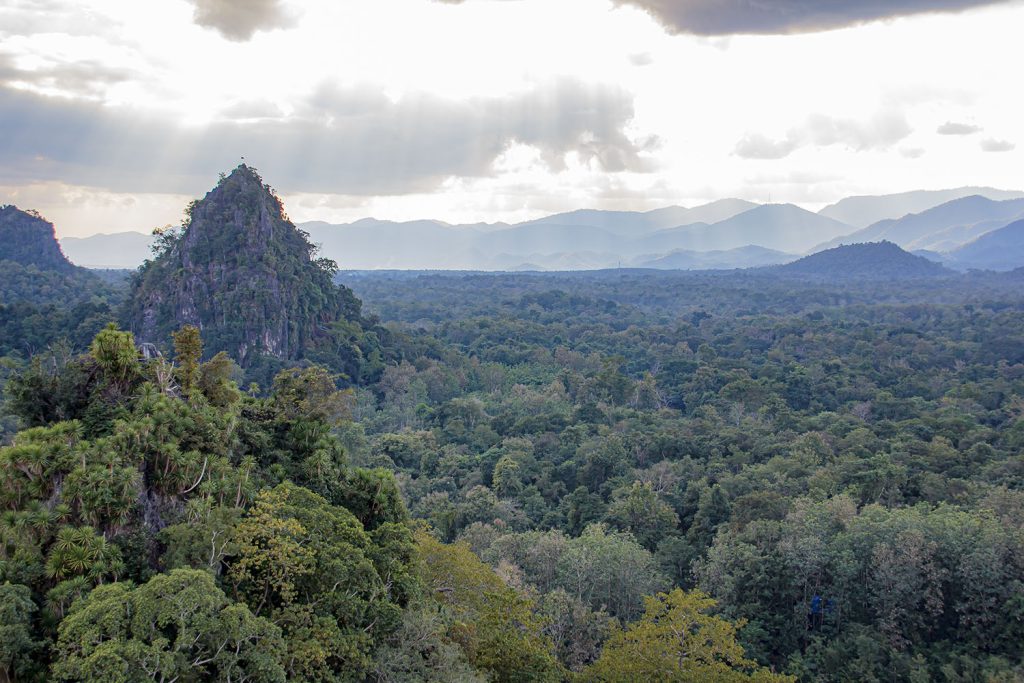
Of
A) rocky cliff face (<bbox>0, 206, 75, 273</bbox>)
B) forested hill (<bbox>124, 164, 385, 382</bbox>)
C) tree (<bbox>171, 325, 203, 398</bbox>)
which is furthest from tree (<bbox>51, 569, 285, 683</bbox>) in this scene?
rocky cliff face (<bbox>0, 206, 75, 273</bbox>)

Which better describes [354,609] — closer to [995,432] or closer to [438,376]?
[995,432]

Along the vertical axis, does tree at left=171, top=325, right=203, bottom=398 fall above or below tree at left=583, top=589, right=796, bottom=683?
above

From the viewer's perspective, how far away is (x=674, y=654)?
1475 cm

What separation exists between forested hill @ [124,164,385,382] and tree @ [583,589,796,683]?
4830 centimetres

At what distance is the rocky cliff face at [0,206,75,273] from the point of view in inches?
4373

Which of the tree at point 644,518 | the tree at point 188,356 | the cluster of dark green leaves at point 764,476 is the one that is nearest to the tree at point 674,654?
the cluster of dark green leaves at point 764,476

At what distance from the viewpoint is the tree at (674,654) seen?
46.4 ft

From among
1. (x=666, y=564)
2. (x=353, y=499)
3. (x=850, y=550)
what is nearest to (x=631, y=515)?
(x=666, y=564)

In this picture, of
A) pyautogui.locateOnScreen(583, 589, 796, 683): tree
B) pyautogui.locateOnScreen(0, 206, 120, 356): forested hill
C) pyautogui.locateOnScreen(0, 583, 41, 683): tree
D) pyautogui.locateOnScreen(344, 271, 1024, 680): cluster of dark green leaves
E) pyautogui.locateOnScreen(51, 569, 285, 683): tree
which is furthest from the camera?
pyautogui.locateOnScreen(0, 206, 120, 356): forested hill

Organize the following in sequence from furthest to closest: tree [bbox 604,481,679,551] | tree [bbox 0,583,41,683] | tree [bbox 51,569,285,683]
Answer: tree [bbox 604,481,679,551] → tree [bbox 0,583,41,683] → tree [bbox 51,569,285,683]

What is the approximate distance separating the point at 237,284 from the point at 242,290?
4.82ft

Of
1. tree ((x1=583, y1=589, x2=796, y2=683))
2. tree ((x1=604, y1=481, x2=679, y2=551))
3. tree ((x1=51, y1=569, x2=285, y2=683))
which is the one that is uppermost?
tree ((x1=51, y1=569, x2=285, y2=683))

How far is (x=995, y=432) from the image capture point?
35.7 meters

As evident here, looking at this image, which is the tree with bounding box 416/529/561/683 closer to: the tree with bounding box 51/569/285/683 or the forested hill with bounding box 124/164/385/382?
the tree with bounding box 51/569/285/683
